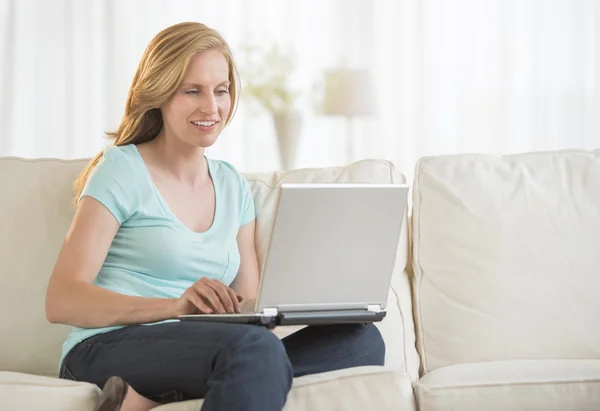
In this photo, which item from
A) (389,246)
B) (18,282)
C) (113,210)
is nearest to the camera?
(389,246)

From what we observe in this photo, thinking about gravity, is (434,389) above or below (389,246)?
below

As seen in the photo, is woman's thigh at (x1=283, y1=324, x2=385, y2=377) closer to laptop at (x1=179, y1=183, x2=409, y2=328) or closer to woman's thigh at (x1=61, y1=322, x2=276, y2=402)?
laptop at (x1=179, y1=183, x2=409, y2=328)

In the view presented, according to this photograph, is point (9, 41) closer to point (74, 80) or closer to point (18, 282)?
point (74, 80)

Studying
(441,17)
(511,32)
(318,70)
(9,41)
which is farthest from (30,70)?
(511,32)

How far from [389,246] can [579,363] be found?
0.54 m

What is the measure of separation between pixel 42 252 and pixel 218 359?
2.61ft

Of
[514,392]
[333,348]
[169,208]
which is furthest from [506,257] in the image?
[169,208]

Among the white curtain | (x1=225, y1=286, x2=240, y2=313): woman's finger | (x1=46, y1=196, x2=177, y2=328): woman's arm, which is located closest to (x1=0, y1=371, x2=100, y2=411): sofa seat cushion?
(x1=46, y1=196, x2=177, y2=328): woman's arm

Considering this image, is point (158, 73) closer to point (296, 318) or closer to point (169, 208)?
point (169, 208)

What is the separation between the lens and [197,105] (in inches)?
74.4

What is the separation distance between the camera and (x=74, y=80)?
379 centimetres

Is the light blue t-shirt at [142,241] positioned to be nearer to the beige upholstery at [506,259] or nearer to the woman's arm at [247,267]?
the woman's arm at [247,267]

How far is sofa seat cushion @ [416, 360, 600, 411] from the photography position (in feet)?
5.24

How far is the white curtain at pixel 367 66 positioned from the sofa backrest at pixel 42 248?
1.67m
